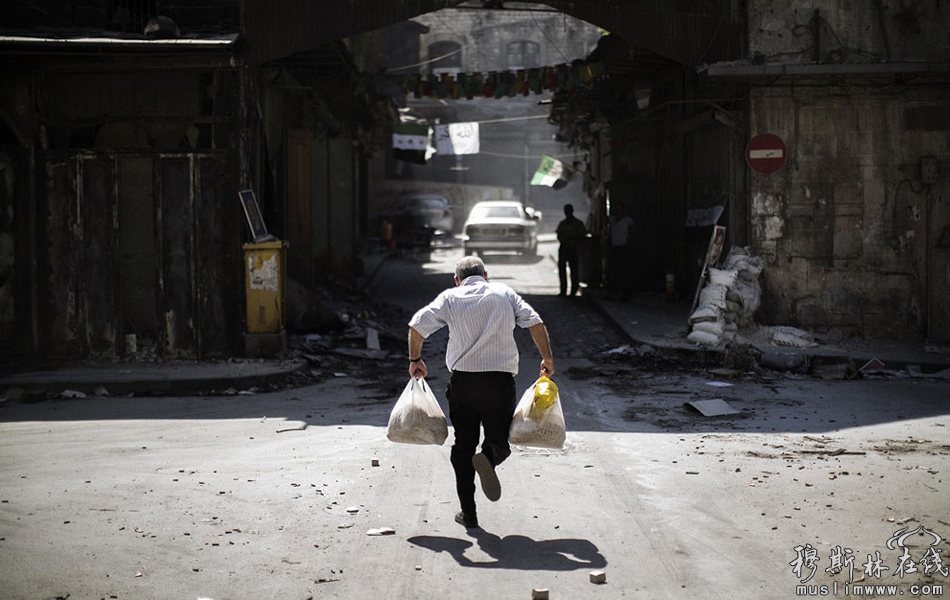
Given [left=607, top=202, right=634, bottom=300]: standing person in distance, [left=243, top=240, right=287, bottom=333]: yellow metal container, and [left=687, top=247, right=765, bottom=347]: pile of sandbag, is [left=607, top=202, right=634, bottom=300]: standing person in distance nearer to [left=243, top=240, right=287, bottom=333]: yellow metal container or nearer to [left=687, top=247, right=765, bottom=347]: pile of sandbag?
[left=687, top=247, right=765, bottom=347]: pile of sandbag

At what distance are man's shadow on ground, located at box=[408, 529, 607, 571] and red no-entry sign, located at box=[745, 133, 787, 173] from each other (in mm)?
9752

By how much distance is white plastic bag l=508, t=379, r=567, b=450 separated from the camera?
6211 mm

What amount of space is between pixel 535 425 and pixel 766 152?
937 centimetres

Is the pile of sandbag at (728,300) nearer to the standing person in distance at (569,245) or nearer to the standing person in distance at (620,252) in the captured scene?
the standing person in distance at (620,252)

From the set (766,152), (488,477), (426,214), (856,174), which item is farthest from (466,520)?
(426,214)

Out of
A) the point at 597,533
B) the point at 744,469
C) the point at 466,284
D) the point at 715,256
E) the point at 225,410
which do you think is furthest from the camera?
the point at 715,256

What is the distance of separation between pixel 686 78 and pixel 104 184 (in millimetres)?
10110

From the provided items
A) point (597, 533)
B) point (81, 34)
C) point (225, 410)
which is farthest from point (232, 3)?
point (597, 533)

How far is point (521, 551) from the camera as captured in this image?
5.65 m

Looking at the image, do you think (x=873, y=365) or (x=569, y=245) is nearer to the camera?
(x=873, y=365)

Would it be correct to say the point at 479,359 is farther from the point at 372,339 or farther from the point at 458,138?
the point at 458,138

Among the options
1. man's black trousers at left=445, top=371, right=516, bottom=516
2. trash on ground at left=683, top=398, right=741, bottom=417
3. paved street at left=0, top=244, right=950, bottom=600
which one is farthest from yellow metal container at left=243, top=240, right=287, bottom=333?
man's black trousers at left=445, top=371, right=516, bottom=516

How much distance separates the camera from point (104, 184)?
13.1m

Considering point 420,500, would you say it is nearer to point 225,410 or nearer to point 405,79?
point 225,410
